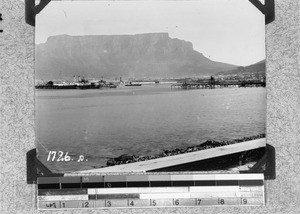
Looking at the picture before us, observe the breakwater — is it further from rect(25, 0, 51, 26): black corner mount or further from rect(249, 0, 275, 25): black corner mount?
rect(25, 0, 51, 26): black corner mount

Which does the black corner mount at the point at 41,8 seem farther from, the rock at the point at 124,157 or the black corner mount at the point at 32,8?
the rock at the point at 124,157

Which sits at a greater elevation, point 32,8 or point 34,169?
point 32,8

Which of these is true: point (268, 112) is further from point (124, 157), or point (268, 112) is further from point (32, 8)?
point (32, 8)

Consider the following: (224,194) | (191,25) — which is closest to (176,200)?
(224,194)

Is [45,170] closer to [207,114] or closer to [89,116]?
[89,116]

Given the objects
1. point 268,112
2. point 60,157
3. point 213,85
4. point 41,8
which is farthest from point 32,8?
point 268,112

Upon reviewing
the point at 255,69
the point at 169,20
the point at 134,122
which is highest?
the point at 169,20
